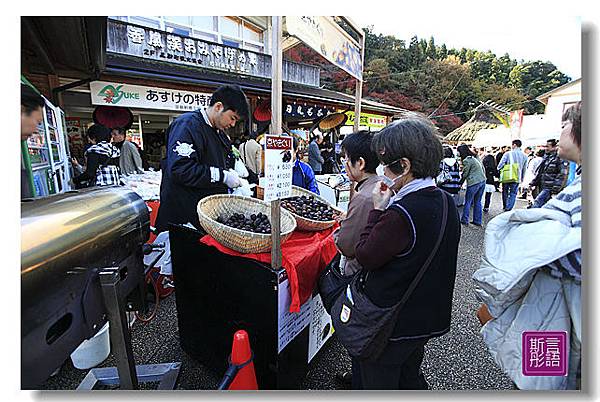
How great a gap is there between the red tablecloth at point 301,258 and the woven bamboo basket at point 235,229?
0.06m

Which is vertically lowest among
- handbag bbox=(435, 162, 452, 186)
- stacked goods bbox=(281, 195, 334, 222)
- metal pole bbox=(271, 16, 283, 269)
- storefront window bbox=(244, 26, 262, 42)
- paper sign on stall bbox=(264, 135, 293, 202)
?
handbag bbox=(435, 162, 452, 186)

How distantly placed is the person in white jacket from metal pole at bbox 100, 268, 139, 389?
1351 millimetres

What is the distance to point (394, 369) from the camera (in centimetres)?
127

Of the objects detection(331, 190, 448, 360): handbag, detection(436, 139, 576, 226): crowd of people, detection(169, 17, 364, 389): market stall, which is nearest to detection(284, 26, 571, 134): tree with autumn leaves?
detection(436, 139, 576, 226): crowd of people

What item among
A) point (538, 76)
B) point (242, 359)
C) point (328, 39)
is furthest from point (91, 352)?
point (538, 76)

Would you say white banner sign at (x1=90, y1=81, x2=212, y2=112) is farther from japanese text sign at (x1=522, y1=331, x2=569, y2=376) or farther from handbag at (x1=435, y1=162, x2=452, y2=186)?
japanese text sign at (x1=522, y1=331, x2=569, y2=376)

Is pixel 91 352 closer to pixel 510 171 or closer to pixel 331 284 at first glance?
pixel 331 284

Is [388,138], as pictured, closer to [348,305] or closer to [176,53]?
[348,305]

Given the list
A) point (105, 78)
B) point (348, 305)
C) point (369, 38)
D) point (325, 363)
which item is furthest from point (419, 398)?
point (105, 78)

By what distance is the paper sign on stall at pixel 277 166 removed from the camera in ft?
4.21

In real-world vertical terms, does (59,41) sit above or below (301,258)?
above

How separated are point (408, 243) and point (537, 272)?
17.6 inches

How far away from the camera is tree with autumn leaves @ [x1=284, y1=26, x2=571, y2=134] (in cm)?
255

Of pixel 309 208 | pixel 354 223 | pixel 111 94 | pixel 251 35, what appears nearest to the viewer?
pixel 354 223
